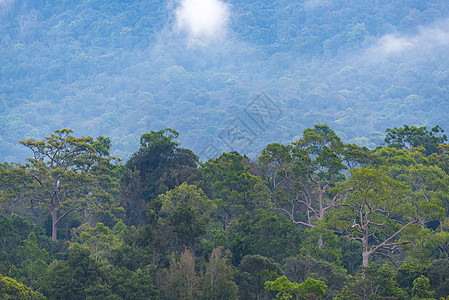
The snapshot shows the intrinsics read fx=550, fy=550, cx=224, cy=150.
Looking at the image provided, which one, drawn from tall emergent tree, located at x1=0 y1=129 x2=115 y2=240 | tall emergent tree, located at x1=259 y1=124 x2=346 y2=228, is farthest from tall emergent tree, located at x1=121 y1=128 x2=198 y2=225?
tall emergent tree, located at x1=259 y1=124 x2=346 y2=228

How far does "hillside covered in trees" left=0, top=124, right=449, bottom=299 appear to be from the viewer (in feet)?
78.6

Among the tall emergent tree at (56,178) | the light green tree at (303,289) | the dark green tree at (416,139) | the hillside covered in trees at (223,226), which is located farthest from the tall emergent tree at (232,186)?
the dark green tree at (416,139)

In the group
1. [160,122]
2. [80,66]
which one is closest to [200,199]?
[160,122]

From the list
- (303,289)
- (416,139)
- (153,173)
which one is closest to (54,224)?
(153,173)

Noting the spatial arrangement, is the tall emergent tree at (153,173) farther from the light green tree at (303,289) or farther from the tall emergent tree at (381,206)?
the light green tree at (303,289)

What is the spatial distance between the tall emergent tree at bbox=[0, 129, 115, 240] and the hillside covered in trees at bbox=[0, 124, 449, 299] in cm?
10

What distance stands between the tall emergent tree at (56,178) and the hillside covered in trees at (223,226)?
0.34 feet

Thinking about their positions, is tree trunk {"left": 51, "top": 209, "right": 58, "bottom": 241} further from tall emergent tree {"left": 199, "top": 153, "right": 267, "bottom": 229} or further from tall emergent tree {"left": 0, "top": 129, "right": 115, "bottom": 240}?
tall emergent tree {"left": 199, "top": 153, "right": 267, "bottom": 229}

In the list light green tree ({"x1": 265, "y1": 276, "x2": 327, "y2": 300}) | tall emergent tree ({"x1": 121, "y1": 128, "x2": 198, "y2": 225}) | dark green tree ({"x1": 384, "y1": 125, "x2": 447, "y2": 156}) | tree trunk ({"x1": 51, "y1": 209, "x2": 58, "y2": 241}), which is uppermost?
dark green tree ({"x1": 384, "y1": 125, "x2": 447, "y2": 156})

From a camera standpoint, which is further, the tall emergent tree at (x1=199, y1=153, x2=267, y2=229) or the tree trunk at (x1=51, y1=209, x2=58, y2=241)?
the tree trunk at (x1=51, y1=209, x2=58, y2=241)

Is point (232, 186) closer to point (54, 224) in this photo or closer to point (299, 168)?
point (299, 168)

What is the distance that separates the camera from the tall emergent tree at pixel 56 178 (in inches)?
1547

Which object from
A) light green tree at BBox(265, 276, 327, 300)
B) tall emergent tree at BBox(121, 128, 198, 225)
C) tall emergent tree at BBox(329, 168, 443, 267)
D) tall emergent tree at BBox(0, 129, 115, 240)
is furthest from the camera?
tall emergent tree at BBox(121, 128, 198, 225)

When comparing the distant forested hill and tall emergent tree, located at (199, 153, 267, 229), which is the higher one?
the distant forested hill
